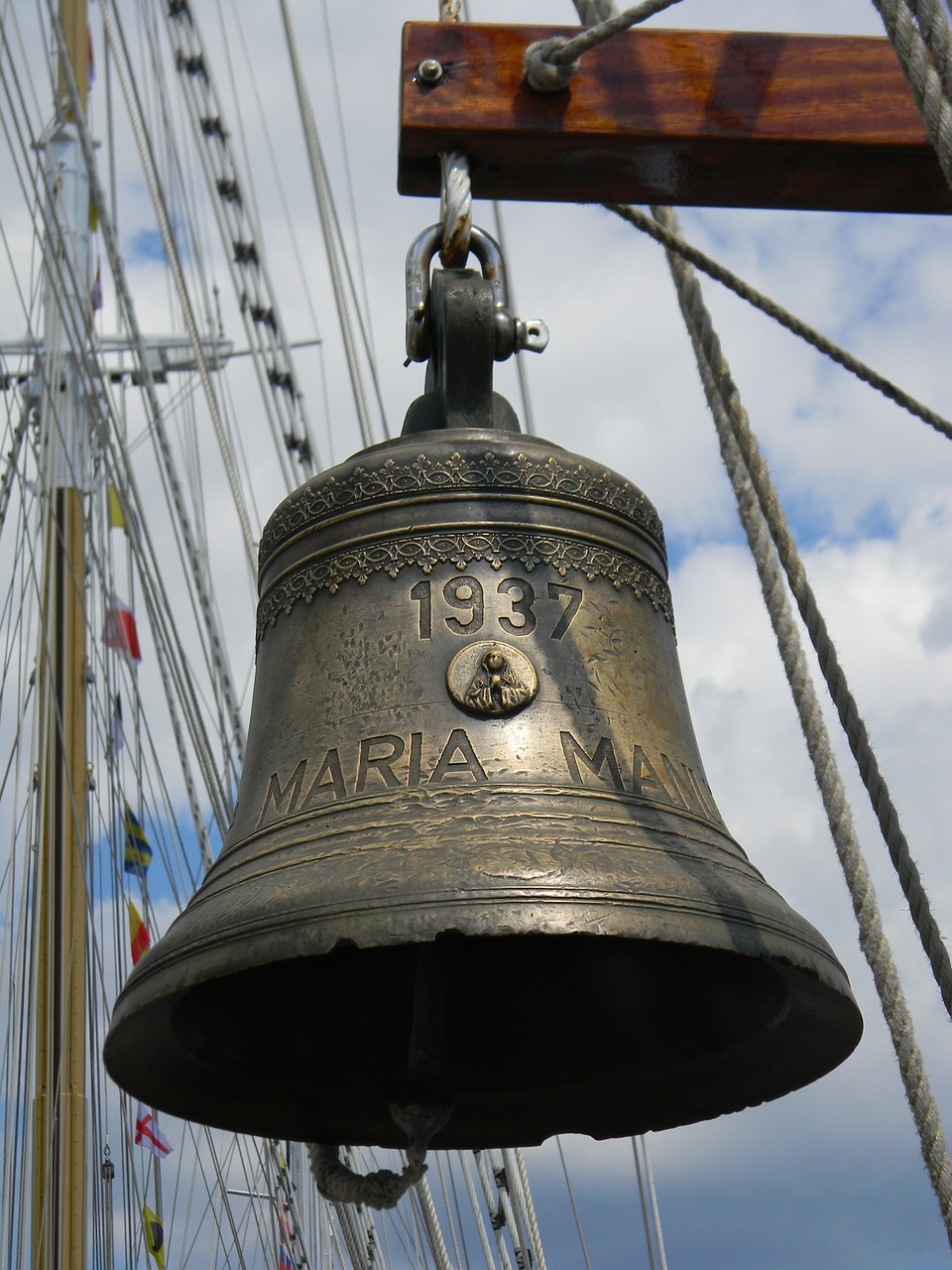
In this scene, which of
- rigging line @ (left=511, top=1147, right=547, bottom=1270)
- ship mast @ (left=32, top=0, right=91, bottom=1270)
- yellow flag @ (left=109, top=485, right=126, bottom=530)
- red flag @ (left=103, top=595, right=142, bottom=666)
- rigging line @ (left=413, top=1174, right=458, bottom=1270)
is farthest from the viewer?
yellow flag @ (left=109, top=485, right=126, bottom=530)

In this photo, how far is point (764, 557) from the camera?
2.24 metres

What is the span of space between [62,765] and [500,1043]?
6874 millimetres

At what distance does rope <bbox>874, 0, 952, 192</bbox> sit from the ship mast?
20.8 ft

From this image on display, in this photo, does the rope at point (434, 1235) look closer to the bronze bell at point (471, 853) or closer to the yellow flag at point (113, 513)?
the bronze bell at point (471, 853)

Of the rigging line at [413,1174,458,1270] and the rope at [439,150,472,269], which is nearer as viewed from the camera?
the rope at [439,150,472,269]

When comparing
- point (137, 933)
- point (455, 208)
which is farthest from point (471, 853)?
point (137, 933)

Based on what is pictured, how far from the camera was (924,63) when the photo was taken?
1.65 m

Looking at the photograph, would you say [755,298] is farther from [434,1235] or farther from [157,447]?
[157,447]

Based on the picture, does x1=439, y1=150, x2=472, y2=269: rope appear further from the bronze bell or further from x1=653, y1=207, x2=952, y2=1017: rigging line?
x1=653, y1=207, x2=952, y2=1017: rigging line

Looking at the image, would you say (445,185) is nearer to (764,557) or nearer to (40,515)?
(764,557)

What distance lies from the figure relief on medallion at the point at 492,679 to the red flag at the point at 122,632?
25.0ft

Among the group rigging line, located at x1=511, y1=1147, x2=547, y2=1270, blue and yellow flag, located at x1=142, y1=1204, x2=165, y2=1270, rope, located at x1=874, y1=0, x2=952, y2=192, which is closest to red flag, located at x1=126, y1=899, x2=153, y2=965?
blue and yellow flag, located at x1=142, y1=1204, x2=165, y2=1270

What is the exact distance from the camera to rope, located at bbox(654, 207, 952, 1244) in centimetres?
194

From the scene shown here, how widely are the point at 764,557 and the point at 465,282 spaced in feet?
1.90
